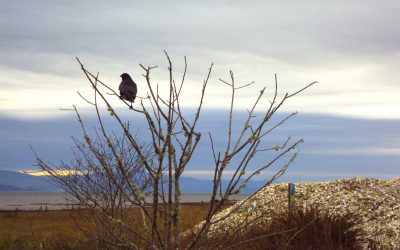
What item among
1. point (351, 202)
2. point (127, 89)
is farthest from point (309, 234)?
point (351, 202)

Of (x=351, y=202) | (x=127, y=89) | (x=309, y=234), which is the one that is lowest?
(x=309, y=234)

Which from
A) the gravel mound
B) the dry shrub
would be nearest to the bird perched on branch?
the dry shrub

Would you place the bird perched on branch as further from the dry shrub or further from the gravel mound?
the gravel mound

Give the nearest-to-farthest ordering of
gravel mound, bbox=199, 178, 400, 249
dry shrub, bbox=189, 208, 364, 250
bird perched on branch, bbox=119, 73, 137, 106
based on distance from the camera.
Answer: bird perched on branch, bbox=119, 73, 137, 106, dry shrub, bbox=189, 208, 364, 250, gravel mound, bbox=199, 178, 400, 249

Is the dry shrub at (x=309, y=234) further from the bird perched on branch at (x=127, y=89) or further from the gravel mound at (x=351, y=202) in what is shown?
the bird perched on branch at (x=127, y=89)

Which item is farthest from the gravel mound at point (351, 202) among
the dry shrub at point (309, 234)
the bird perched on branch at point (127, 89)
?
the bird perched on branch at point (127, 89)

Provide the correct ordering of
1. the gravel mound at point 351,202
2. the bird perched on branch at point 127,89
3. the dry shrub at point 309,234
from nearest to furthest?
the bird perched on branch at point 127,89 → the dry shrub at point 309,234 → the gravel mound at point 351,202

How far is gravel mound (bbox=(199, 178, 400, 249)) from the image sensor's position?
56.3ft

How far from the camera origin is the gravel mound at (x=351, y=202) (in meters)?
17.2

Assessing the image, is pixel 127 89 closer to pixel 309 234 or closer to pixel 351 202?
pixel 309 234

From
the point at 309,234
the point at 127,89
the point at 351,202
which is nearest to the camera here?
the point at 127,89

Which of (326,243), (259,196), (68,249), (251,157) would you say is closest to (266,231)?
(326,243)

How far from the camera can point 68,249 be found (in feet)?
57.2

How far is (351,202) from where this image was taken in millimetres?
19984
